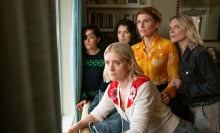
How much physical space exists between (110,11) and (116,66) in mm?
1894

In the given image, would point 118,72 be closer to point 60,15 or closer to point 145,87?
point 145,87

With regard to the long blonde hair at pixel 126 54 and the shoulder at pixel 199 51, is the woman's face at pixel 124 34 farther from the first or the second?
the long blonde hair at pixel 126 54

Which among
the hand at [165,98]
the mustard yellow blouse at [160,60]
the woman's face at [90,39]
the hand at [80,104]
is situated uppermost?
the woman's face at [90,39]

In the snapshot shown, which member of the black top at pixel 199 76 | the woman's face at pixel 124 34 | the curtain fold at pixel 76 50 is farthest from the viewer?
the woman's face at pixel 124 34

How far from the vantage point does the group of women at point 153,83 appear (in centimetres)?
138

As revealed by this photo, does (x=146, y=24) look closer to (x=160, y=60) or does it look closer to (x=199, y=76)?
(x=160, y=60)

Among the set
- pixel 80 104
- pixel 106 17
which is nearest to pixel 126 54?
pixel 80 104

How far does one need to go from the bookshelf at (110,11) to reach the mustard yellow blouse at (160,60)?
120 centimetres

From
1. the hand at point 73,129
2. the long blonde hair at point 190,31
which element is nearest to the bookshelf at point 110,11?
the long blonde hair at point 190,31

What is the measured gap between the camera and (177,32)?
1895mm

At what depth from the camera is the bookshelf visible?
3.04 m

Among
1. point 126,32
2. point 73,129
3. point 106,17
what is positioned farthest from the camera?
point 106,17

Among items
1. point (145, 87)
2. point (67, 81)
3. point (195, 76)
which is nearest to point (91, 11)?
point (67, 81)

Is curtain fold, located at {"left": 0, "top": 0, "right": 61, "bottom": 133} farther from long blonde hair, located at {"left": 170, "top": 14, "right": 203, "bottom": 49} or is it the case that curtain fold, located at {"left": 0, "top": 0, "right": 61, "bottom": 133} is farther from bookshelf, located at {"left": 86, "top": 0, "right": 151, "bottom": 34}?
bookshelf, located at {"left": 86, "top": 0, "right": 151, "bottom": 34}
